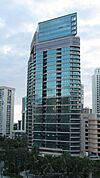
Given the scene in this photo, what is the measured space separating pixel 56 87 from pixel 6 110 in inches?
2173

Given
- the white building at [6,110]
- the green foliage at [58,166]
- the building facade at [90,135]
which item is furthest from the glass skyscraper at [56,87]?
the white building at [6,110]

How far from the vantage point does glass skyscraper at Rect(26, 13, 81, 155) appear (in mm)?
56312

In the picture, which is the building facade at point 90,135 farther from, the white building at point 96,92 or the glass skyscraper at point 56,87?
the white building at point 96,92

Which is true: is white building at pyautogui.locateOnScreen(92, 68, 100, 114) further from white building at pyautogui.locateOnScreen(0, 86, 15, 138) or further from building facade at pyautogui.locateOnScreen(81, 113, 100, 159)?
white building at pyautogui.locateOnScreen(0, 86, 15, 138)

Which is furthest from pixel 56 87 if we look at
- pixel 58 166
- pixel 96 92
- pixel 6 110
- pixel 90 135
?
pixel 6 110

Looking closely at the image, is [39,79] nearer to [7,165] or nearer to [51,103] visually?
[51,103]

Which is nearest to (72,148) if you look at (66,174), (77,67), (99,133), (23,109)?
(99,133)

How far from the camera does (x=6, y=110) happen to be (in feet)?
367

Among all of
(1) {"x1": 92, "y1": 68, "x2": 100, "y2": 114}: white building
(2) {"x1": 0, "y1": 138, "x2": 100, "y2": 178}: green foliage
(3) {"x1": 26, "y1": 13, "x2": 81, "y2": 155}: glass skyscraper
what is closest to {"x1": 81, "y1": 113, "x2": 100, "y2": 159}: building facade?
(3) {"x1": 26, "y1": 13, "x2": 81, "y2": 155}: glass skyscraper

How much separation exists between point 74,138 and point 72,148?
1.81 metres

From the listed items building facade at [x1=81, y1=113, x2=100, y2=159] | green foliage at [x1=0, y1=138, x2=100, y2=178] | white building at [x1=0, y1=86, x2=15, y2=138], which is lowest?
green foliage at [x1=0, y1=138, x2=100, y2=178]

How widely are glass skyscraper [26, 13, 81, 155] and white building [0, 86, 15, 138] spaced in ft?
149

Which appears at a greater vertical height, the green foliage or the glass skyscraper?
the glass skyscraper

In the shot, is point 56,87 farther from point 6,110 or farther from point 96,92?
point 6,110
